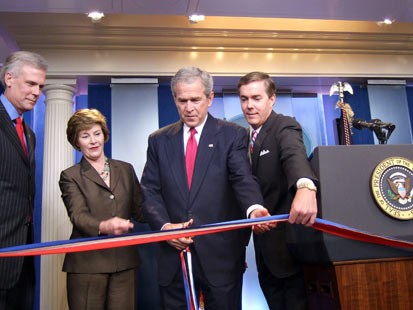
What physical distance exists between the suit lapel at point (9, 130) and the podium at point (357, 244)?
142 centimetres

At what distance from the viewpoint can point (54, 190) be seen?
457cm

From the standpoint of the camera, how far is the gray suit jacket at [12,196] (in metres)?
2.11

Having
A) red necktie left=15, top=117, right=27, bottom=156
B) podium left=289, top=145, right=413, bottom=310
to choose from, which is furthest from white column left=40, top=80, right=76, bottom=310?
podium left=289, top=145, right=413, bottom=310

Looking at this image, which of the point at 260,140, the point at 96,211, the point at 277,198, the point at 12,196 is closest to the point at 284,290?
the point at 277,198

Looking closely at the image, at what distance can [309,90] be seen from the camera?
226 inches

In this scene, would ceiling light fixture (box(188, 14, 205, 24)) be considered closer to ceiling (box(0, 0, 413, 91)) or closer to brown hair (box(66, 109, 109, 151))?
ceiling (box(0, 0, 413, 91))

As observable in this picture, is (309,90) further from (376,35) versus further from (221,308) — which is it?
(221,308)

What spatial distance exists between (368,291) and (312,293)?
34 centimetres

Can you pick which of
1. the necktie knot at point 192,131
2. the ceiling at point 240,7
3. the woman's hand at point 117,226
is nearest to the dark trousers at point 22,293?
the woman's hand at point 117,226

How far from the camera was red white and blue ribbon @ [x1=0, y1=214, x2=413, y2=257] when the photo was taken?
6.24ft

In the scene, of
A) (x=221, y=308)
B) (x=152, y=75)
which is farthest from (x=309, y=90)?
(x=221, y=308)

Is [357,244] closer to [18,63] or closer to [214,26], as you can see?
[18,63]

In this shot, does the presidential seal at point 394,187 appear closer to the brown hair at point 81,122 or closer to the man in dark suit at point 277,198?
the man in dark suit at point 277,198

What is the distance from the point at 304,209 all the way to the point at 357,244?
34cm
